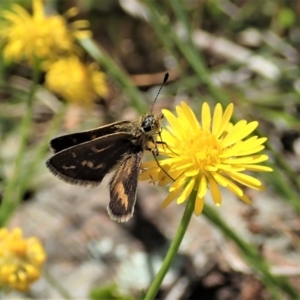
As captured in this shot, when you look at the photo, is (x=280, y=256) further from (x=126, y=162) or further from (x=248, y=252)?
(x=126, y=162)

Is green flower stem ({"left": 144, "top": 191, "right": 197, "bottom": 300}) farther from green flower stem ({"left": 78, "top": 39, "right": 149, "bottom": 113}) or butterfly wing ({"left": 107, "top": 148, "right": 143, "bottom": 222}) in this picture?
green flower stem ({"left": 78, "top": 39, "right": 149, "bottom": 113})

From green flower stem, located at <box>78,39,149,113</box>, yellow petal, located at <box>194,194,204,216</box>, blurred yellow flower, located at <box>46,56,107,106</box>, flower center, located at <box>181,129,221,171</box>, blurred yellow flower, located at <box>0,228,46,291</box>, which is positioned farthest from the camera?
blurred yellow flower, located at <box>46,56,107,106</box>

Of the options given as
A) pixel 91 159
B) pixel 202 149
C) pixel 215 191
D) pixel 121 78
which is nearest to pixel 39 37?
pixel 121 78

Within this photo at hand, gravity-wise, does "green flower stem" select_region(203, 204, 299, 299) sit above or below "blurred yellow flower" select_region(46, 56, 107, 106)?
below

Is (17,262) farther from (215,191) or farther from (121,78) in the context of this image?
(121,78)

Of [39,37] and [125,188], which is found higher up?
[39,37]

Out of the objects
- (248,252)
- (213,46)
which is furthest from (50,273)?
(213,46)

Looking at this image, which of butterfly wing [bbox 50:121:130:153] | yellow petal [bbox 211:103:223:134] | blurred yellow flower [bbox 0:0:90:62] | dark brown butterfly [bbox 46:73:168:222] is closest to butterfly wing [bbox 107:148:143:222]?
dark brown butterfly [bbox 46:73:168:222]

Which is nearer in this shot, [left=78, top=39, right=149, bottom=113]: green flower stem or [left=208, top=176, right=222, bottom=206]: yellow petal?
[left=208, top=176, right=222, bottom=206]: yellow petal
